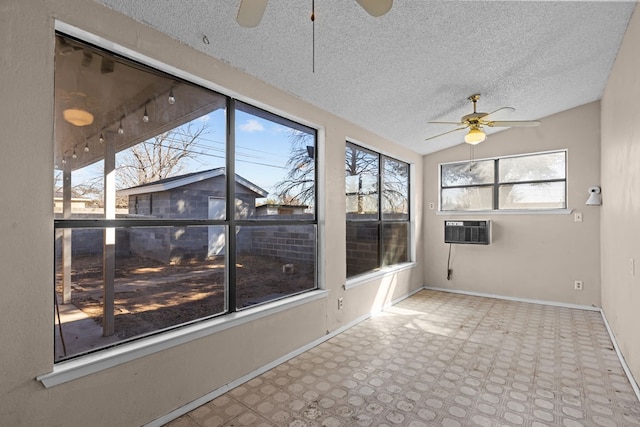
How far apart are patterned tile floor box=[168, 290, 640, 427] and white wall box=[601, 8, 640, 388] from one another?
0.33 m

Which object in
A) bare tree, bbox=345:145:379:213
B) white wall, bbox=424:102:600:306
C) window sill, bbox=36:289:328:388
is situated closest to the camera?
window sill, bbox=36:289:328:388

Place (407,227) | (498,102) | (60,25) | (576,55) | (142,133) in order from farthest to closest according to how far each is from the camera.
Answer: (407,227) → (498,102) → (576,55) → (142,133) → (60,25)

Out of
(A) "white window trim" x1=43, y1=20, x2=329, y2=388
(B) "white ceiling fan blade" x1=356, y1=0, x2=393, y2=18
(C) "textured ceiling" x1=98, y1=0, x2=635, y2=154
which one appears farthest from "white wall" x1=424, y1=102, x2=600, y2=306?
(B) "white ceiling fan blade" x1=356, y1=0, x2=393, y2=18

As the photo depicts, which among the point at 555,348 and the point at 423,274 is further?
the point at 423,274

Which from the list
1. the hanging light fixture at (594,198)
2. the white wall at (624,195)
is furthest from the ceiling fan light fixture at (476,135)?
the hanging light fixture at (594,198)

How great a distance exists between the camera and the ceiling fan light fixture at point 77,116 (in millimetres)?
1692

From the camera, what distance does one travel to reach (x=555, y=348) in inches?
120

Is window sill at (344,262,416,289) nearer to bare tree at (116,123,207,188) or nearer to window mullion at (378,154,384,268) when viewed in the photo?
window mullion at (378,154,384,268)

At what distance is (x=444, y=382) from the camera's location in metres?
2.43

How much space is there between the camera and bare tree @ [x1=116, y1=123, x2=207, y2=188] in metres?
1.96

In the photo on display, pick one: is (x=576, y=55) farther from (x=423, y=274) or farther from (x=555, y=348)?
(x=423, y=274)

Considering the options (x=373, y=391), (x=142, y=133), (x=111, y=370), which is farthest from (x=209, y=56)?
(x=373, y=391)

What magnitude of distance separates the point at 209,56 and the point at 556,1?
2.35 m

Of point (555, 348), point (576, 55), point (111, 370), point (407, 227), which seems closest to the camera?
point (111, 370)
